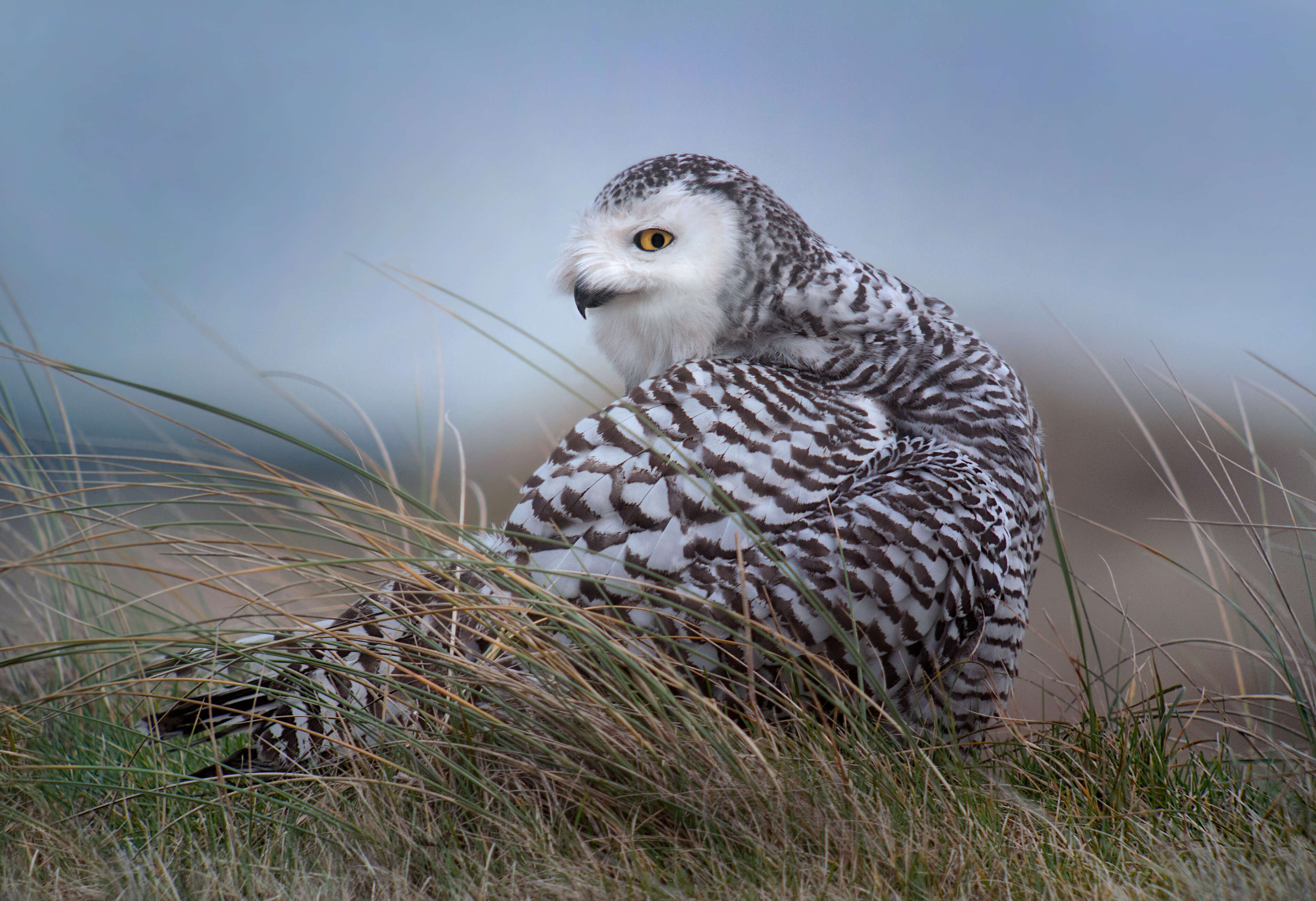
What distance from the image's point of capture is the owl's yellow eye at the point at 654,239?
1.30 metres

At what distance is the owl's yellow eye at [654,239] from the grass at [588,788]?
545 millimetres

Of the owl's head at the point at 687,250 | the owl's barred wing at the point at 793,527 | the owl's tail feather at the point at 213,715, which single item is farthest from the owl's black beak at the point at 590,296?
the owl's tail feather at the point at 213,715

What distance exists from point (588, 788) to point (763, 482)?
0.44 m

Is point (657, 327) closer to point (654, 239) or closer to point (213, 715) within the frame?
point (654, 239)

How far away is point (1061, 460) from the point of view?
3412mm

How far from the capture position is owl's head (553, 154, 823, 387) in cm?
129

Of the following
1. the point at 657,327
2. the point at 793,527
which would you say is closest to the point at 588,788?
the point at 793,527

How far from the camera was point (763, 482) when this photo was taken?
1.11 meters

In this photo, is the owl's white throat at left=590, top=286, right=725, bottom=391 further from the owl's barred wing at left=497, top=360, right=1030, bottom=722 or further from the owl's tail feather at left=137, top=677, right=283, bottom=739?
the owl's tail feather at left=137, top=677, right=283, bottom=739

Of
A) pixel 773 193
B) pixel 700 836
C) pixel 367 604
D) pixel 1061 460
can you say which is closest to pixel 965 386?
pixel 773 193

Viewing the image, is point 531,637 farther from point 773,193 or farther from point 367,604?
point 773,193

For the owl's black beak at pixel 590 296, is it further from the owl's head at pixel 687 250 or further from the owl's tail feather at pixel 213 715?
the owl's tail feather at pixel 213 715

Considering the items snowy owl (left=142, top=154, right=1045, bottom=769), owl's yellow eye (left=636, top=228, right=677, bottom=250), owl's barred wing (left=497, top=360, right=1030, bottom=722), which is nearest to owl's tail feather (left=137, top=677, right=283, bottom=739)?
snowy owl (left=142, top=154, right=1045, bottom=769)

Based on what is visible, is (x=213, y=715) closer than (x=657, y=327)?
Yes
